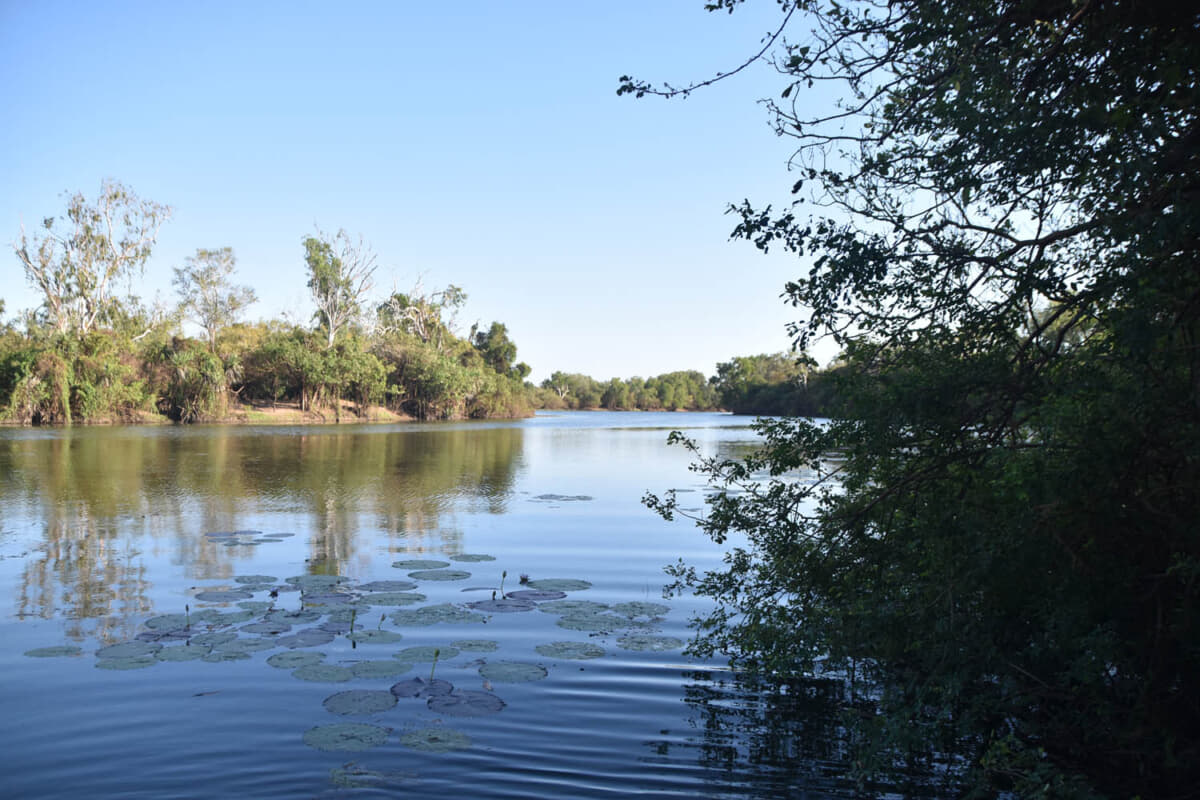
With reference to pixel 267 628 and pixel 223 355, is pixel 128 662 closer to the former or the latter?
pixel 267 628

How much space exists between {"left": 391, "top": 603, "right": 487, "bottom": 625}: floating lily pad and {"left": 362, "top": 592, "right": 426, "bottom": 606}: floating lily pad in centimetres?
26

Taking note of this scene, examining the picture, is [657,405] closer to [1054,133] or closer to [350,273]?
[350,273]

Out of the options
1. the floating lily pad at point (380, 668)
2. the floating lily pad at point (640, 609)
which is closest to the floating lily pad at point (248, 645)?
the floating lily pad at point (380, 668)

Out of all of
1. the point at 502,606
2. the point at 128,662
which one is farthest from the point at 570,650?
the point at 128,662

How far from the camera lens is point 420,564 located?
10.1 meters

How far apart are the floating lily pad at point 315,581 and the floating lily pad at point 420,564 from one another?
911 millimetres

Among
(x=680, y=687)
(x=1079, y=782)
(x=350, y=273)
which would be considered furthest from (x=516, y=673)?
(x=350, y=273)

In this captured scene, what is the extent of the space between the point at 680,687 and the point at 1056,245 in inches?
158

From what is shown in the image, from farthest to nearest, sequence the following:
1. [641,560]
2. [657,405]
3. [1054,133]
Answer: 1. [657,405]
2. [641,560]
3. [1054,133]

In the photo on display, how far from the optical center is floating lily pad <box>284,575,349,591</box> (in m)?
8.73

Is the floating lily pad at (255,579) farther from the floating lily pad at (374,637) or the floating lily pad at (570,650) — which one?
the floating lily pad at (570,650)

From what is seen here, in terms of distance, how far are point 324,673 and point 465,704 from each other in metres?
1.23

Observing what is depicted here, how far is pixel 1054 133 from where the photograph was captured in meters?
4.22

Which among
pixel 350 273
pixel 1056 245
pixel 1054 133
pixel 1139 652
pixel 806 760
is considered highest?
pixel 350 273
